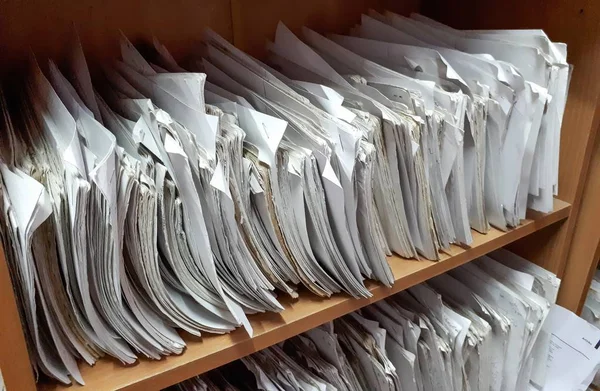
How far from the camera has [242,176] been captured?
1.82 feet

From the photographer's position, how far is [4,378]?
1.50ft

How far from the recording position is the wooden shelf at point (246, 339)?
20.9 inches

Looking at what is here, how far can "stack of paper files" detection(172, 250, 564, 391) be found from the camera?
72 centimetres

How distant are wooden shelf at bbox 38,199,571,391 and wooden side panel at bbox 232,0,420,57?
48 cm

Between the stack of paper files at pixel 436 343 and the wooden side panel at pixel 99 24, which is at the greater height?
the wooden side panel at pixel 99 24

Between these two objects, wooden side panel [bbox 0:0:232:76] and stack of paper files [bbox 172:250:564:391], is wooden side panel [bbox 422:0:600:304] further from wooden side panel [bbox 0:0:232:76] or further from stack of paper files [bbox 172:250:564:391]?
wooden side panel [bbox 0:0:232:76]

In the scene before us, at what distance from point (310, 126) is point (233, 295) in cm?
22

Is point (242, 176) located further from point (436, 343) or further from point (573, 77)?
point (573, 77)

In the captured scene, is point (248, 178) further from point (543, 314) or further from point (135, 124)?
point (543, 314)

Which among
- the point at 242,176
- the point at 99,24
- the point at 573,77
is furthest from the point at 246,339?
the point at 573,77

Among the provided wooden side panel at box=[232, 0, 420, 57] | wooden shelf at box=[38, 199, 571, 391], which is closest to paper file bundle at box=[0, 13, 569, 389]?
wooden shelf at box=[38, 199, 571, 391]

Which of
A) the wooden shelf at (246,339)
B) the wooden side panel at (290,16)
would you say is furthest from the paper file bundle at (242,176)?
the wooden side panel at (290,16)

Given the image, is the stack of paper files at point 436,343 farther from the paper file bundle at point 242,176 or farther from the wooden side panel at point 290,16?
the wooden side panel at point 290,16

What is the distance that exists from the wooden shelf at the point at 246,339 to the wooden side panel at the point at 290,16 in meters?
0.48
